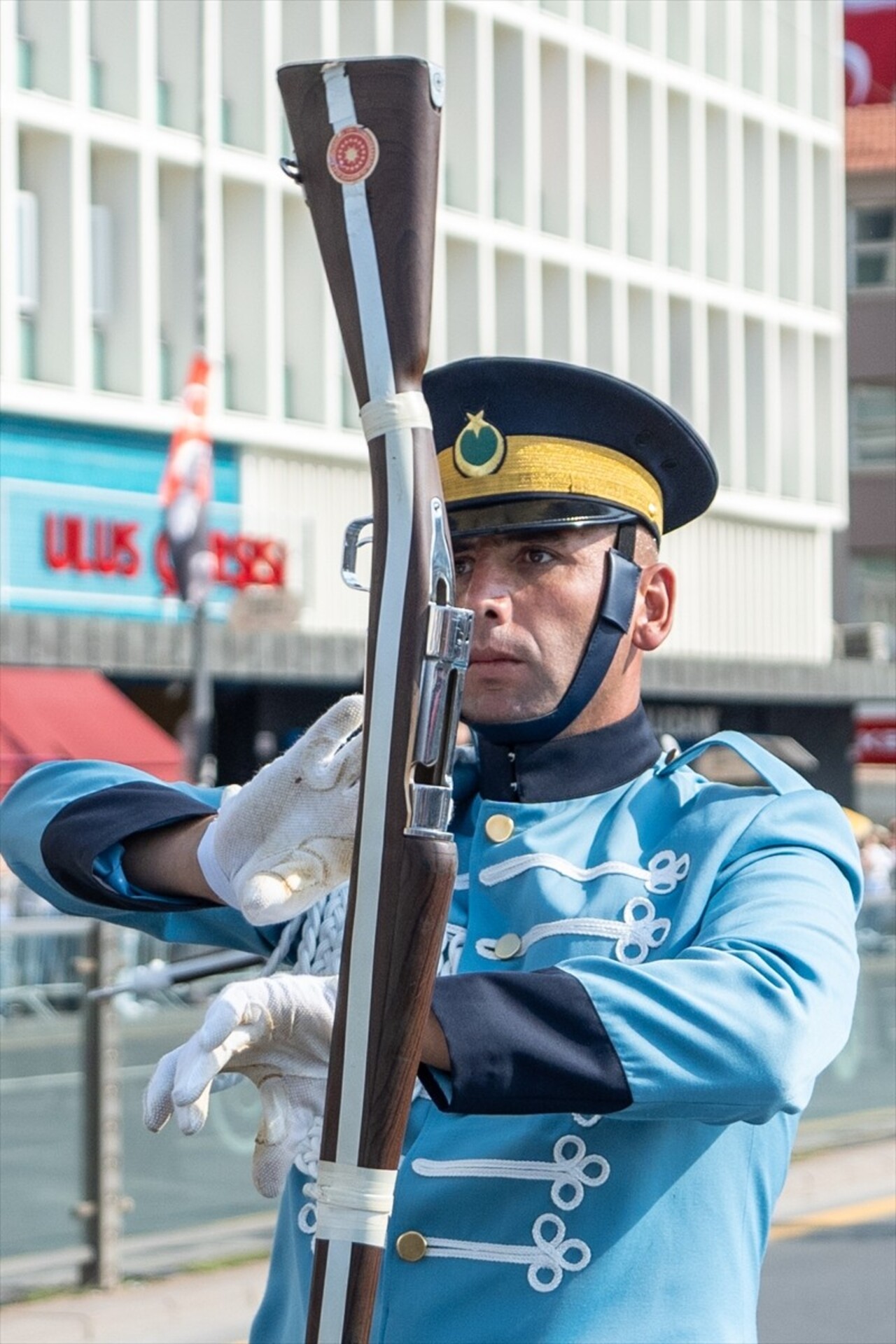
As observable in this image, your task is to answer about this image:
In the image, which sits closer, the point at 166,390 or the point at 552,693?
the point at 552,693

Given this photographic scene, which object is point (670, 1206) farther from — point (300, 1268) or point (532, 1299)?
point (300, 1268)

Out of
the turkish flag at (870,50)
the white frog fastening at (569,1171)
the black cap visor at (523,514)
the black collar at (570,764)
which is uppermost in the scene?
the turkish flag at (870,50)

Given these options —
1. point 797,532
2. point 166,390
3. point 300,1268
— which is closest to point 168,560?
point 166,390

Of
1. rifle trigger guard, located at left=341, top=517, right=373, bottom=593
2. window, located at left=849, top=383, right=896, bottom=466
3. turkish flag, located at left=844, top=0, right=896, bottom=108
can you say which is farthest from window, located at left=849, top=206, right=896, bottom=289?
rifle trigger guard, located at left=341, top=517, right=373, bottom=593

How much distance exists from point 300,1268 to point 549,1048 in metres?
0.63

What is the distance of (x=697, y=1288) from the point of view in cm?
202

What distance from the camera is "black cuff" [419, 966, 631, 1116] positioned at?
1635 mm

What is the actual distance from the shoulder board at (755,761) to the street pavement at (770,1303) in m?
4.40

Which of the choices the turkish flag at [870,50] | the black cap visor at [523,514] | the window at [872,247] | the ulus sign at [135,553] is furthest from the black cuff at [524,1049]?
the window at [872,247]

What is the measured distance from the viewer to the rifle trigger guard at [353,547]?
1.79 metres

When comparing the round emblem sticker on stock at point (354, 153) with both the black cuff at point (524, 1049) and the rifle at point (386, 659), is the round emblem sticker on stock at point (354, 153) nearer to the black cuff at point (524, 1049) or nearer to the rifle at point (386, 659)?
the rifle at point (386, 659)

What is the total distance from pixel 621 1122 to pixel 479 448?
0.62m

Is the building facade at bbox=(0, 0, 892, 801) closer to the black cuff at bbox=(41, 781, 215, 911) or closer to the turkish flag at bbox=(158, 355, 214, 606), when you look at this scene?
the turkish flag at bbox=(158, 355, 214, 606)

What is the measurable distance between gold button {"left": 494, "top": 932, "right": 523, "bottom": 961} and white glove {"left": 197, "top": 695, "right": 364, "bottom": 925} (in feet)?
1.16
